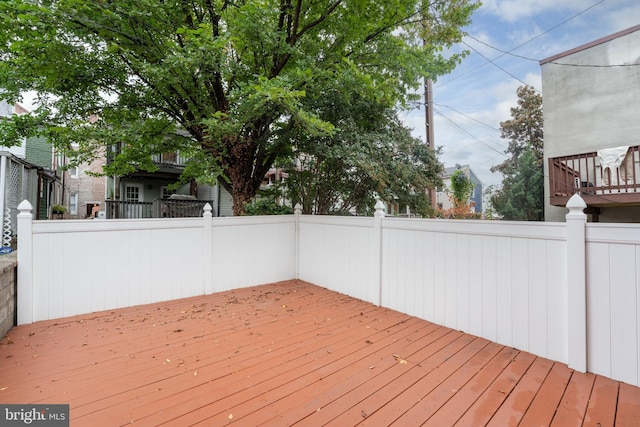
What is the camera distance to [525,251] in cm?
278

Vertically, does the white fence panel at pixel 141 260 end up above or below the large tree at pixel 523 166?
below

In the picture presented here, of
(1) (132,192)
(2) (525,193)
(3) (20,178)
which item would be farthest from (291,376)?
(1) (132,192)

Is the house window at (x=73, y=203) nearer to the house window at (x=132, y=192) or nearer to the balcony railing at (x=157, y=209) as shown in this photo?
the house window at (x=132, y=192)

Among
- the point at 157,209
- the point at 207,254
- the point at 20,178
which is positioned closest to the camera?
the point at 207,254

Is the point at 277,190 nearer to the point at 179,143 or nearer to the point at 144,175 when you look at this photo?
the point at 179,143

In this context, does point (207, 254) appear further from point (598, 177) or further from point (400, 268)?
point (598, 177)

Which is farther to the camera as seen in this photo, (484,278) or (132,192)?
(132,192)

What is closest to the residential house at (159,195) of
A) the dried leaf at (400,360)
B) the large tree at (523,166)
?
the dried leaf at (400,360)

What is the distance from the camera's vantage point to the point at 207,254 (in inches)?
186

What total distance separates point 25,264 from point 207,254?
211 centimetres

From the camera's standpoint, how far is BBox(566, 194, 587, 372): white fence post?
2389mm

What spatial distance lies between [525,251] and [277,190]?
484 centimetres

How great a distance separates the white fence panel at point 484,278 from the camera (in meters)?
2.61

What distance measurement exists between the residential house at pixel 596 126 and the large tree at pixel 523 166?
183 cm
